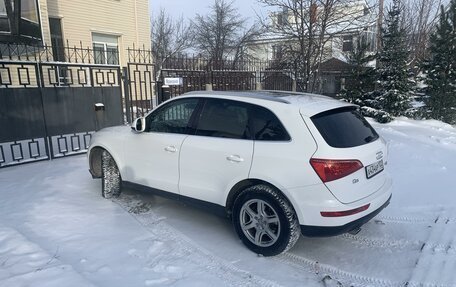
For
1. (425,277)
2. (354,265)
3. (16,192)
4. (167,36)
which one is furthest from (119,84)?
(167,36)

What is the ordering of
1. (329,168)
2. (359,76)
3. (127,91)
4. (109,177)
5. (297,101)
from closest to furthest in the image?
(329,168) → (297,101) → (109,177) → (127,91) → (359,76)

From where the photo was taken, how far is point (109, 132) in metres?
4.84

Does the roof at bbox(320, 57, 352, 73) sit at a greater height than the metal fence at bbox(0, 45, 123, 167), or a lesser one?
greater

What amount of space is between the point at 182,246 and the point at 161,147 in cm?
125

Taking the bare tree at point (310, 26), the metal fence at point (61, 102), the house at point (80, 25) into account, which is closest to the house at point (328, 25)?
the bare tree at point (310, 26)

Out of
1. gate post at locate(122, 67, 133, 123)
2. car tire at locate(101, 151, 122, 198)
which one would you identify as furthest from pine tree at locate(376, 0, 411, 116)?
car tire at locate(101, 151, 122, 198)

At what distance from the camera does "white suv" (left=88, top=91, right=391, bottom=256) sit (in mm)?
3012

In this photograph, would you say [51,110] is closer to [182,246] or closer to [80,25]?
[182,246]

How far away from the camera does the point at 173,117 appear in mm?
4230

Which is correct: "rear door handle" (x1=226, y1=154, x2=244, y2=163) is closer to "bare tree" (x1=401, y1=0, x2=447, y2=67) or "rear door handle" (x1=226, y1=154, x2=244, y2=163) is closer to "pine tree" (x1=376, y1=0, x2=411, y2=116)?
"pine tree" (x1=376, y1=0, x2=411, y2=116)

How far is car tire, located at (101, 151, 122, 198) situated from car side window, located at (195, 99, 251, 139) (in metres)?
1.73

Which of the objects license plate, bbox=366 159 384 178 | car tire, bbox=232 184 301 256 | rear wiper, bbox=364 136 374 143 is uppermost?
rear wiper, bbox=364 136 374 143

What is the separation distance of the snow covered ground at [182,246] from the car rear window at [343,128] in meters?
1.22

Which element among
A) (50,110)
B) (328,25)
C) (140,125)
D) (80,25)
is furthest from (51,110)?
(80,25)
